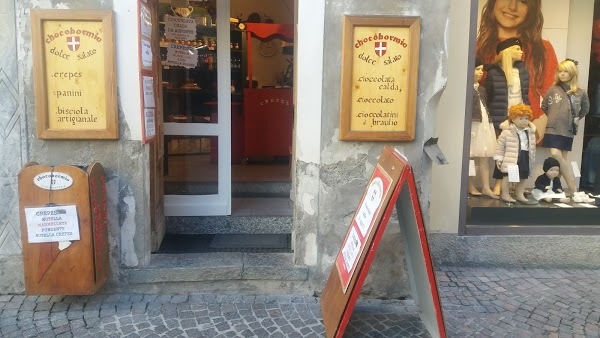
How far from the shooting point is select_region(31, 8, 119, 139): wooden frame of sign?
4117 mm

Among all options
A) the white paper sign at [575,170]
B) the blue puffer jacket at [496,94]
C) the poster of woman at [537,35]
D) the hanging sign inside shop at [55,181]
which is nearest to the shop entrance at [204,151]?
the hanging sign inside shop at [55,181]

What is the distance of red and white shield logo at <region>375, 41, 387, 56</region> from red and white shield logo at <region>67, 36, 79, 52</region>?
232 centimetres

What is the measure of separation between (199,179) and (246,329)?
2268 mm

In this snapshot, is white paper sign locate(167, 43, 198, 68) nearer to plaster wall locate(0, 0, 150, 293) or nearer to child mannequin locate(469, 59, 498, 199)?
plaster wall locate(0, 0, 150, 293)

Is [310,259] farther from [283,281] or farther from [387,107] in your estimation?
[387,107]

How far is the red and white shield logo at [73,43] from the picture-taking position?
4.14 metres

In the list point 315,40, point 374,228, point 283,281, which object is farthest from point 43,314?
point 315,40

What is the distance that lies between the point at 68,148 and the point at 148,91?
2.54 feet

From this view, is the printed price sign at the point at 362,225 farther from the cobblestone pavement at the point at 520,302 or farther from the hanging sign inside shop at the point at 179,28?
the hanging sign inside shop at the point at 179,28

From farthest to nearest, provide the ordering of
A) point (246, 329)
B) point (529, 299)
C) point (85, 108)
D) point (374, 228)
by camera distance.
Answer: point (529, 299)
point (85, 108)
point (246, 329)
point (374, 228)

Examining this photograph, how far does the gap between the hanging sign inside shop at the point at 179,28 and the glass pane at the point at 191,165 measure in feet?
3.46

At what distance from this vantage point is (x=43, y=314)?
4.12 meters

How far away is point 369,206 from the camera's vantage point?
12.4 ft

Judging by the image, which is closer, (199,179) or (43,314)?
(43,314)
